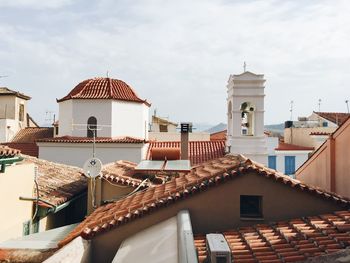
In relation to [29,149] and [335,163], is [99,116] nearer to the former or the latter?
[29,149]

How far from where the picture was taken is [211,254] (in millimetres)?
4258

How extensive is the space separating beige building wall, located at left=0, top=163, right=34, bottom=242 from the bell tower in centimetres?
1268

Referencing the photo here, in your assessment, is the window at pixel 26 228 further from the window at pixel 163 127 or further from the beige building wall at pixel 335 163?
the window at pixel 163 127

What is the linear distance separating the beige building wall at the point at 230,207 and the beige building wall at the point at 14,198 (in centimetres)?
233

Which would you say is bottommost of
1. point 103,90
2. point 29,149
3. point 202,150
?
point 29,149

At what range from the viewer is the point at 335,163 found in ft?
34.8

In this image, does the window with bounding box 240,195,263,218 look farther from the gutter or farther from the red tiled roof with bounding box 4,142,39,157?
the red tiled roof with bounding box 4,142,39,157

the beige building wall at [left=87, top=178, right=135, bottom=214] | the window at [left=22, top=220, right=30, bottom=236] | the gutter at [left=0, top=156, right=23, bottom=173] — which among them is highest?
the gutter at [left=0, top=156, right=23, bottom=173]

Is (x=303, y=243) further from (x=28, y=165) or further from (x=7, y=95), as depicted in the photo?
(x=7, y=95)

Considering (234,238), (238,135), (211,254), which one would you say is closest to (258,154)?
(238,135)

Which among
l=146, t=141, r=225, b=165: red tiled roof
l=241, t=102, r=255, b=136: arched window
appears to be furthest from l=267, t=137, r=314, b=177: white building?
l=241, t=102, r=255, b=136: arched window

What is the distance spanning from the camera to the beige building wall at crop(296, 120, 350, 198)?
9.70 metres

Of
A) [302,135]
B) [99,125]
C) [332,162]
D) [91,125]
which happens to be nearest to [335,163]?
[332,162]

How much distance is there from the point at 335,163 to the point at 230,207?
4511 mm
